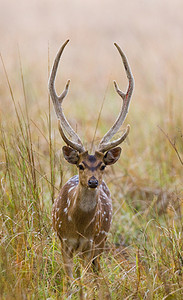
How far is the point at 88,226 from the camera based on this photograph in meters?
5.07

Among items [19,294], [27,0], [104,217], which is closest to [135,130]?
[104,217]

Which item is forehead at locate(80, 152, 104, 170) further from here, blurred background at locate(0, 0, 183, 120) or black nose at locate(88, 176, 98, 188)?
blurred background at locate(0, 0, 183, 120)

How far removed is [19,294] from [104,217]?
1.70m

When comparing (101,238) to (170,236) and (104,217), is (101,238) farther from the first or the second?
(170,236)

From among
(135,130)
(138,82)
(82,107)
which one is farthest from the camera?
(138,82)

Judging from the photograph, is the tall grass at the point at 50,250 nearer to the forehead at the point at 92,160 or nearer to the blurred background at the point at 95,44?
the forehead at the point at 92,160

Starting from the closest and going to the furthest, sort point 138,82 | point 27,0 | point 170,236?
point 170,236, point 138,82, point 27,0

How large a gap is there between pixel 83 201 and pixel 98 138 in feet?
7.52

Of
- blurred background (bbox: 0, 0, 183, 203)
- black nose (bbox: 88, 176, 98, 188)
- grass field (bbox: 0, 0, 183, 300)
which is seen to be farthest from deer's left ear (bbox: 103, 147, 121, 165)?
blurred background (bbox: 0, 0, 183, 203)

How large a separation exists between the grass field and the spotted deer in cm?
17

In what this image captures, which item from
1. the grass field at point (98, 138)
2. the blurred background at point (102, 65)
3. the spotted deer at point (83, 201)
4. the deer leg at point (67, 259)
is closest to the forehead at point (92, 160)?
the spotted deer at point (83, 201)

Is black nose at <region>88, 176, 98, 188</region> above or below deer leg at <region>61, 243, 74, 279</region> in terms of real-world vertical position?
above

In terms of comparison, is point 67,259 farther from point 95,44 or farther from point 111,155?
point 95,44

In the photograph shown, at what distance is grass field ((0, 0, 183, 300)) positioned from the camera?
4.63 metres
